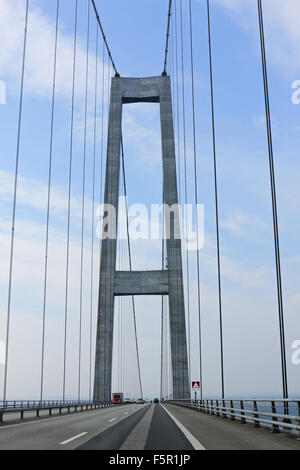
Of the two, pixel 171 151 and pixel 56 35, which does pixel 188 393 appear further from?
pixel 56 35

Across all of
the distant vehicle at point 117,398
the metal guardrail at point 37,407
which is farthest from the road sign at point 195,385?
the distant vehicle at point 117,398

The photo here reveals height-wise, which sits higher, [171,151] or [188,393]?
[171,151]

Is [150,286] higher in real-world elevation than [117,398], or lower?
higher

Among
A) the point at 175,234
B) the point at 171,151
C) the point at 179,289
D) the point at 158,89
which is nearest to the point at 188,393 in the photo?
the point at 179,289

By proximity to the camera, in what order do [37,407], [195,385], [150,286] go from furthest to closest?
[150,286]
[195,385]
[37,407]

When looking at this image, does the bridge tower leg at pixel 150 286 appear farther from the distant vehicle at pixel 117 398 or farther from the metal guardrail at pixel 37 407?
the distant vehicle at pixel 117 398

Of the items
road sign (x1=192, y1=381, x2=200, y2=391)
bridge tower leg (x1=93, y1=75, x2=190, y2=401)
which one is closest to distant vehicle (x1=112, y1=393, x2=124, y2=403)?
bridge tower leg (x1=93, y1=75, x2=190, y2=401)

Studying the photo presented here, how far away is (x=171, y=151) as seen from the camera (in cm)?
4953

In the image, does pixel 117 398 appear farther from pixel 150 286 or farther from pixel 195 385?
pixel 195 385

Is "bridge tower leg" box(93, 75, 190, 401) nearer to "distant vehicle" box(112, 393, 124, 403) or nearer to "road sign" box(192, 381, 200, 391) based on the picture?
"road sign" box(192, 381, 200, 391)

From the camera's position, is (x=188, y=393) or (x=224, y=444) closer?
(x=224, y=444)

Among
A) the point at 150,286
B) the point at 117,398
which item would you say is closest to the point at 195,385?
the point at 150,286

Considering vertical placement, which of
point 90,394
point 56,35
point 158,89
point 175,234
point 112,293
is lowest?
point 90,394

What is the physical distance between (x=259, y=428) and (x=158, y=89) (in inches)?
1731
